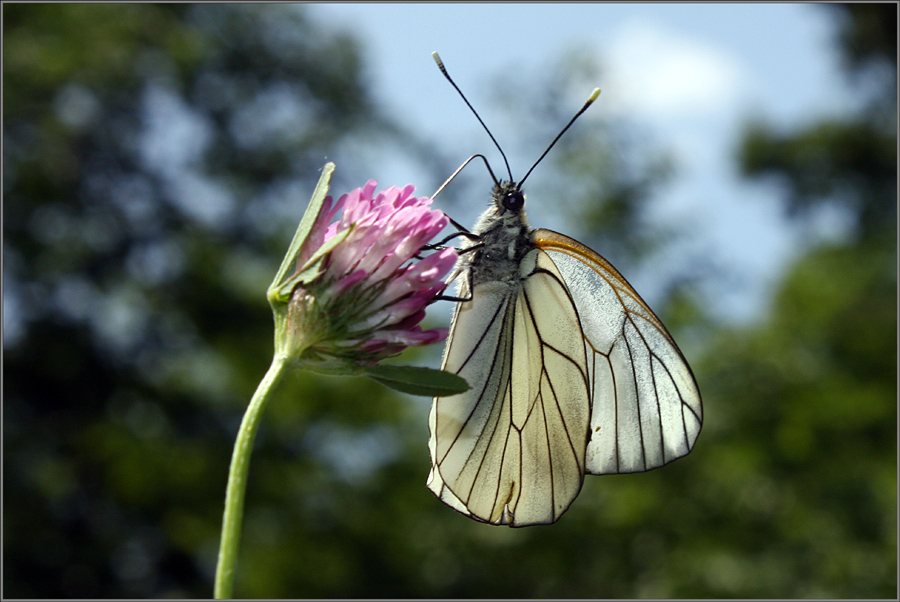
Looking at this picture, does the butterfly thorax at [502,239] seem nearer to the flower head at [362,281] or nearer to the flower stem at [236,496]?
the flower head at [362,281]

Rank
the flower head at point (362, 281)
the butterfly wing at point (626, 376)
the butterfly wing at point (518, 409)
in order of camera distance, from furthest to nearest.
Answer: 1. the butterfly wing at point (626, 376)
2. the butterfly wing at point (518, 409)
3. the flower head at point (362, 281)

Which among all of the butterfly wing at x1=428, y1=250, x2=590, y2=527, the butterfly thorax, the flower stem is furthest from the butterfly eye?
the flower stem

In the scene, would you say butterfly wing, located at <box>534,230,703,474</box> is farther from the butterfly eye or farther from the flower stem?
the flower stem

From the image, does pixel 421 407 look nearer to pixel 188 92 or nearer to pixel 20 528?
pixel 20 528

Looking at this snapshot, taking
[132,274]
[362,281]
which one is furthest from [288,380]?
[362,281]

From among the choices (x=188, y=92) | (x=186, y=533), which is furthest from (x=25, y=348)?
(x=188, y=92)

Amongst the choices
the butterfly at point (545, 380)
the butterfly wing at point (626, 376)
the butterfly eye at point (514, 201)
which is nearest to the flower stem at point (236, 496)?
the butterfly at point (545, 380)
